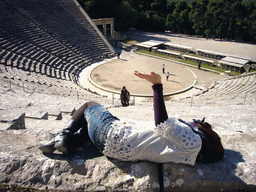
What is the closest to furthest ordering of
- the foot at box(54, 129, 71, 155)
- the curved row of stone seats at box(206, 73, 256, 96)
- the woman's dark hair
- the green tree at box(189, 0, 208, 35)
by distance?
the woman's dark hair
the foot at box(54, 129, 71, 155)
the curved row of stone seats at box(206, 73, 256, 96)
the green tree at box(189, 0, 208, 35)

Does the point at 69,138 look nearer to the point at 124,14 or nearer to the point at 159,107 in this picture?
the point at 159,107

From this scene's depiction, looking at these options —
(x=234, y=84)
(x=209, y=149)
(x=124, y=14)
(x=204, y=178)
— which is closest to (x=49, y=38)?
(x=124, y=14)

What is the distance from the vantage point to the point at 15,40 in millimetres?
18594

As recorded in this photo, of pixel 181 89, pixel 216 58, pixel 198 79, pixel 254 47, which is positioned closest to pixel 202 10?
pixel 254 47

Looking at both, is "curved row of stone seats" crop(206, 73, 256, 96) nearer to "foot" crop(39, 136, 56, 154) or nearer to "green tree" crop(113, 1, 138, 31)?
"foot" crop(39, 136, 56, 154)

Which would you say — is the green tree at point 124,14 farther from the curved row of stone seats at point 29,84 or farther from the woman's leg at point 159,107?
the woman's leg at point 159,107

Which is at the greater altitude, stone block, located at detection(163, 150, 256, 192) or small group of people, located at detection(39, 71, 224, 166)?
small group of people, located at detection(39, 71, 224, 166)

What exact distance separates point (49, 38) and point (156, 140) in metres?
21.4

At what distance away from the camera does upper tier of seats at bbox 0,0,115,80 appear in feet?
57.0

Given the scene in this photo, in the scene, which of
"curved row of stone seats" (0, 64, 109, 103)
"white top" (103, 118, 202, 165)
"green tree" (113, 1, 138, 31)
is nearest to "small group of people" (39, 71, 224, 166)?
"white top" (103, 118, 202, 165)

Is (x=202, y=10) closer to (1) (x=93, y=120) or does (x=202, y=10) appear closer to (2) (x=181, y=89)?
(2) (x=181, y=89)

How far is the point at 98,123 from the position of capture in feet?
10.9

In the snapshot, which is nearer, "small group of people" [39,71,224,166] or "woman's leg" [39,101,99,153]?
"small group of people" [39,71,224,166]

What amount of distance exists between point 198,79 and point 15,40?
52.8 feet
